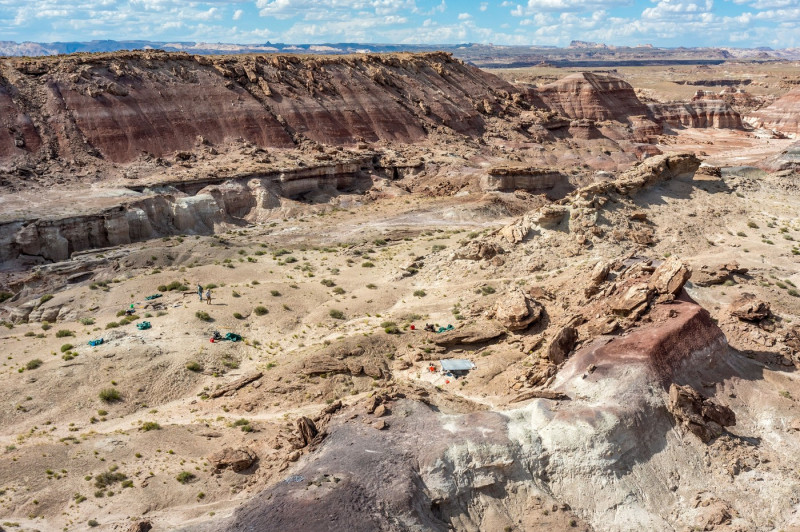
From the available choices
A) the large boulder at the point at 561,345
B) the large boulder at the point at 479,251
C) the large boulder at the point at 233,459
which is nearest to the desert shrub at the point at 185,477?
the large boulder at the point at 233,459

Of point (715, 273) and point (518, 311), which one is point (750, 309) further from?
point (518, 311)

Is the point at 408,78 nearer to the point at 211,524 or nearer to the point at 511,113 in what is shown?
the point at 511,113

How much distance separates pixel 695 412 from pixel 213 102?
172ft

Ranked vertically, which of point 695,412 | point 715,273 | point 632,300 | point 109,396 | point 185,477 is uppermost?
point 632,300

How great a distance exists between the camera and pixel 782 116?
9631 cm

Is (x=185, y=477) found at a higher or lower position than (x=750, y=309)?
lower

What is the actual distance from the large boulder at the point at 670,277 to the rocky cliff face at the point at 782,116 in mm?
88352

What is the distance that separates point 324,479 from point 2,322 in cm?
2220

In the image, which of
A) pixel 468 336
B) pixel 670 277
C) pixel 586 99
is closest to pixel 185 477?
pixel 468 336

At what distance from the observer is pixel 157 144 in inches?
2125

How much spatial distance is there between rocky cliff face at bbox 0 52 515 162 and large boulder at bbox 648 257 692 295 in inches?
1726

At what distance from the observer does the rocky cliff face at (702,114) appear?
9619 cm

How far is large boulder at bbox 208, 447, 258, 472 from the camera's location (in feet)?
58.0

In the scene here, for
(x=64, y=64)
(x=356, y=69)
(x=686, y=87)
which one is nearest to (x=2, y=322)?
(x=64, y=64)
